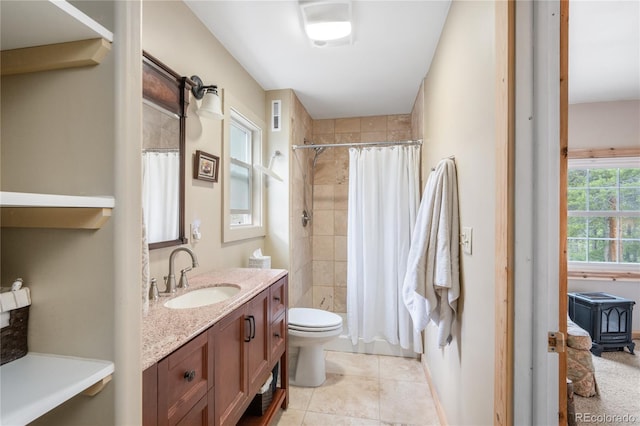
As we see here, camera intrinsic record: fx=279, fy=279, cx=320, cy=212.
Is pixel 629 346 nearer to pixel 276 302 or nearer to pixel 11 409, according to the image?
pixel 276 302

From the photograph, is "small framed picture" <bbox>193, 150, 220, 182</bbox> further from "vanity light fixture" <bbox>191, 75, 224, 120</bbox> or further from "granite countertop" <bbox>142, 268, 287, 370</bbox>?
"granite countertop" <bbox>142, 268, 287, 370</bbox>

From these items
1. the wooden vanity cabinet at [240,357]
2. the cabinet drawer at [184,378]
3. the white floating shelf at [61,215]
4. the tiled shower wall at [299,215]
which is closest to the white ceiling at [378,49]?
the tiled shower wall at [299,215]

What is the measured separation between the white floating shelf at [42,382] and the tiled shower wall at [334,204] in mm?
2888

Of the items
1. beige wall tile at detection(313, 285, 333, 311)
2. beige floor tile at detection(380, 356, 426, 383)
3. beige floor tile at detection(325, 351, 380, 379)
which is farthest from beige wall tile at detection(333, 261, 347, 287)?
beige floor tile at detection(380, 356, 426, 383)

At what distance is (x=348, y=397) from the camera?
2016mm

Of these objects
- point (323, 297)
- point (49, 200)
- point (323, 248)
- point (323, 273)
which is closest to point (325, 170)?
point (323, 248)

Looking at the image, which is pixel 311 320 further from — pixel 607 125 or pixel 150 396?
pixel 607 125

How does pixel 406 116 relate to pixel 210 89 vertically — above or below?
above

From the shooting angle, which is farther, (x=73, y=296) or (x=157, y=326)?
(x=157, y=326)

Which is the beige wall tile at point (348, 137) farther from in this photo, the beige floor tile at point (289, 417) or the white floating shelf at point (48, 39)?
the white floating shelf at point (48, 39)

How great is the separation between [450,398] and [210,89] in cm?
220

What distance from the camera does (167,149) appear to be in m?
1.42

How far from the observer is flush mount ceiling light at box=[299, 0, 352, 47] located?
4.95 feet

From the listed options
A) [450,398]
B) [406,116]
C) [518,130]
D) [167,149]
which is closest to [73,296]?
[167,149]
